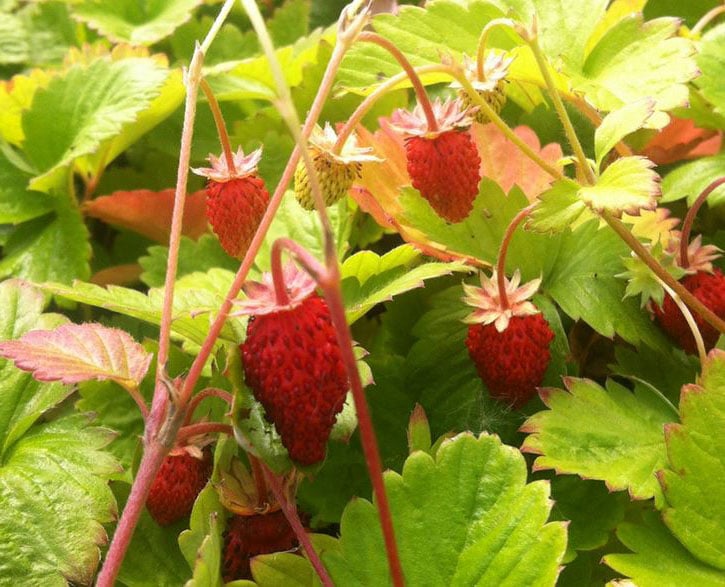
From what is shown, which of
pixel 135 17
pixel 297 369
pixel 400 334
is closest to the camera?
pixel 297 369

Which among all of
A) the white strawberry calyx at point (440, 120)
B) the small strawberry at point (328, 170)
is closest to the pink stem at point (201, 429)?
the small strawberry at point (328, 170)

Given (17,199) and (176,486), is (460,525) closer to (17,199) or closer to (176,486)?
(176,486)

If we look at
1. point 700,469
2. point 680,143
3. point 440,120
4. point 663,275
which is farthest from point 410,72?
point 680,143

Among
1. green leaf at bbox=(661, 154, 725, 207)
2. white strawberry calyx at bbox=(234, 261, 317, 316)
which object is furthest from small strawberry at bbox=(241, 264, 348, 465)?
green leaf at bbox=(661, 154, 725, 207)

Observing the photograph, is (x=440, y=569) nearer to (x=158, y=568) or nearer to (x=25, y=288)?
(x=158, y=568)

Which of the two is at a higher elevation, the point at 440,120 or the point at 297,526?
the point at 440,120

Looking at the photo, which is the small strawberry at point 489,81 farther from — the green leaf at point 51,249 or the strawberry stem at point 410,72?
the green leaf at point 51,249
